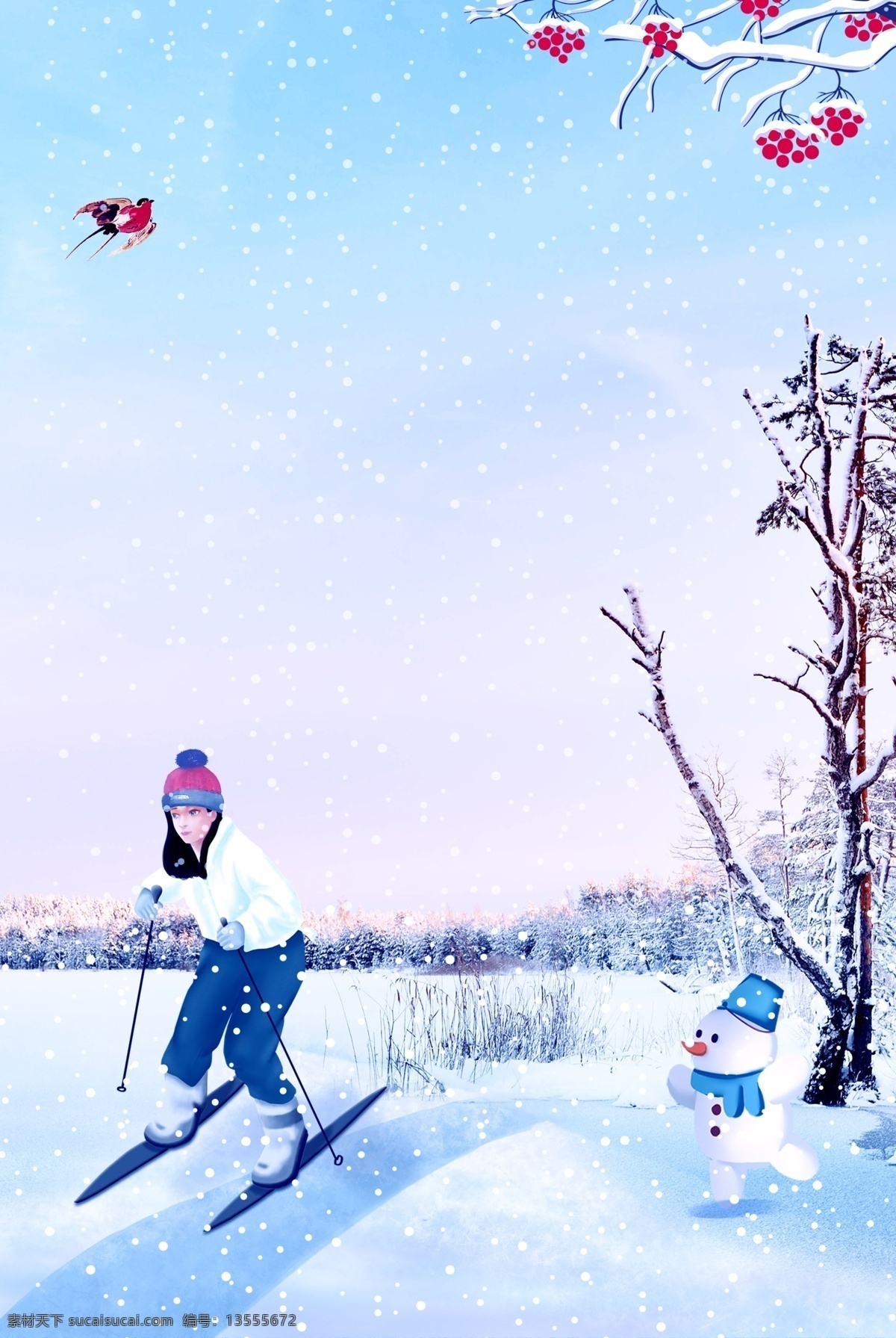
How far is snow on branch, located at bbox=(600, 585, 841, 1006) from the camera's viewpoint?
16.3ft

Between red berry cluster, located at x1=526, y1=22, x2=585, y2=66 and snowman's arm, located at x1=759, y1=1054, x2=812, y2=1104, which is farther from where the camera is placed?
red berry cluster, located at x1=526, y1=22, x2=585, y2=66

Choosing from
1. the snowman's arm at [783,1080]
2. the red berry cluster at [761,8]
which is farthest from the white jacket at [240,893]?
the red berry cluster at [761,8]

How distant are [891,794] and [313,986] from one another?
5116 mm

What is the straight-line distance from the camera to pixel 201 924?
435 centimetres

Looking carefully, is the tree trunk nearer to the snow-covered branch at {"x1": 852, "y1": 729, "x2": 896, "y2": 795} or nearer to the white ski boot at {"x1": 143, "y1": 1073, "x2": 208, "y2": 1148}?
the snow-covered branch at {"x1": 852, "y1": 729, "x2": 896, "y2": 795}

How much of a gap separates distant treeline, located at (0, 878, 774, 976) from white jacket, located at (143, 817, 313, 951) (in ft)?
1.47

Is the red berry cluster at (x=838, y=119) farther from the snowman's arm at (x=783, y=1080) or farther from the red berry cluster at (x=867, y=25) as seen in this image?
the snowman's arm at (x=783, y=1080)

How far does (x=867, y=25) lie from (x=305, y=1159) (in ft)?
17.7

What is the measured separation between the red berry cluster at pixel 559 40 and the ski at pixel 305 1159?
470 centimetres

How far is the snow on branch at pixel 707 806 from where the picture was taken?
16.3ft

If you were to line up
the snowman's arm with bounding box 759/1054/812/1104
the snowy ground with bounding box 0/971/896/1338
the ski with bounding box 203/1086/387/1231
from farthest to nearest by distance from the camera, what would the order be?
the ski with bounding box 203/1086/387/1231 → the snowman's arm with bounding box 759/1054/812/1104 → the snowy ground with bounding box 0/971/896/1338

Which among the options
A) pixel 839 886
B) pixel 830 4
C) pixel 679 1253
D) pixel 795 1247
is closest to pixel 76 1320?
pixel 679 1253

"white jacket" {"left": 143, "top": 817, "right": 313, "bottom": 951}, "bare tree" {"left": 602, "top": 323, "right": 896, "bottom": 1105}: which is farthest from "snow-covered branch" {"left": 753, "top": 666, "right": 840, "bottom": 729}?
"white jacket" {"left": 143, "top": 817, "right": 313, "bottom": 951}

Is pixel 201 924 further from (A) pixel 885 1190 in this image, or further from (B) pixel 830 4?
(B) pixel 830 4
